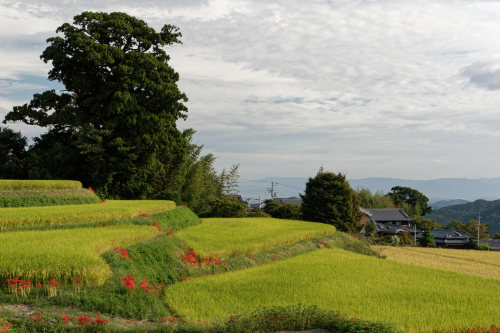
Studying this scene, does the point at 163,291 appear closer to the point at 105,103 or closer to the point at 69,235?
the point at 69,235

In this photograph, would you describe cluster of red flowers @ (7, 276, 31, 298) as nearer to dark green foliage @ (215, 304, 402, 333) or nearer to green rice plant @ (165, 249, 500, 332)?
green rice plant @ (165, 249, 500, 332)

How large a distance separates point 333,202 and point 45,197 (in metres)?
21.7

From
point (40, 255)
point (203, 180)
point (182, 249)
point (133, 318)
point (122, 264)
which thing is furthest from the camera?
point (203, 180)

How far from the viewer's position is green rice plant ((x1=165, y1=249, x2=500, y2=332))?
835cm

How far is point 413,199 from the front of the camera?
301 ft

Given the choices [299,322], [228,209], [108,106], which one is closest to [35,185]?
[108,106]

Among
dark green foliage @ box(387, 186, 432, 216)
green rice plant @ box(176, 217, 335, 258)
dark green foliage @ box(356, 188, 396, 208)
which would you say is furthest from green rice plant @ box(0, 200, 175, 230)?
dark green foliage @ box(387, 186, 432, 216)

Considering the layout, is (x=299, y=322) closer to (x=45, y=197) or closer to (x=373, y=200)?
(x=45, y=197)

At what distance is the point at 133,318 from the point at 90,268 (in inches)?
60.9

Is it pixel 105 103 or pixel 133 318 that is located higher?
pixel 105 103

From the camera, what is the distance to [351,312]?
8.45 meters

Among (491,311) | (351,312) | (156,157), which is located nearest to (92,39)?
(156,157)

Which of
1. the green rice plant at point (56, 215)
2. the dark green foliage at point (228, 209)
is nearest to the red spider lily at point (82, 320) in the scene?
the green rice plant at point (56, 215)

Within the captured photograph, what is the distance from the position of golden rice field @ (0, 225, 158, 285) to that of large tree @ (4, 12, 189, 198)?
13.4 m
